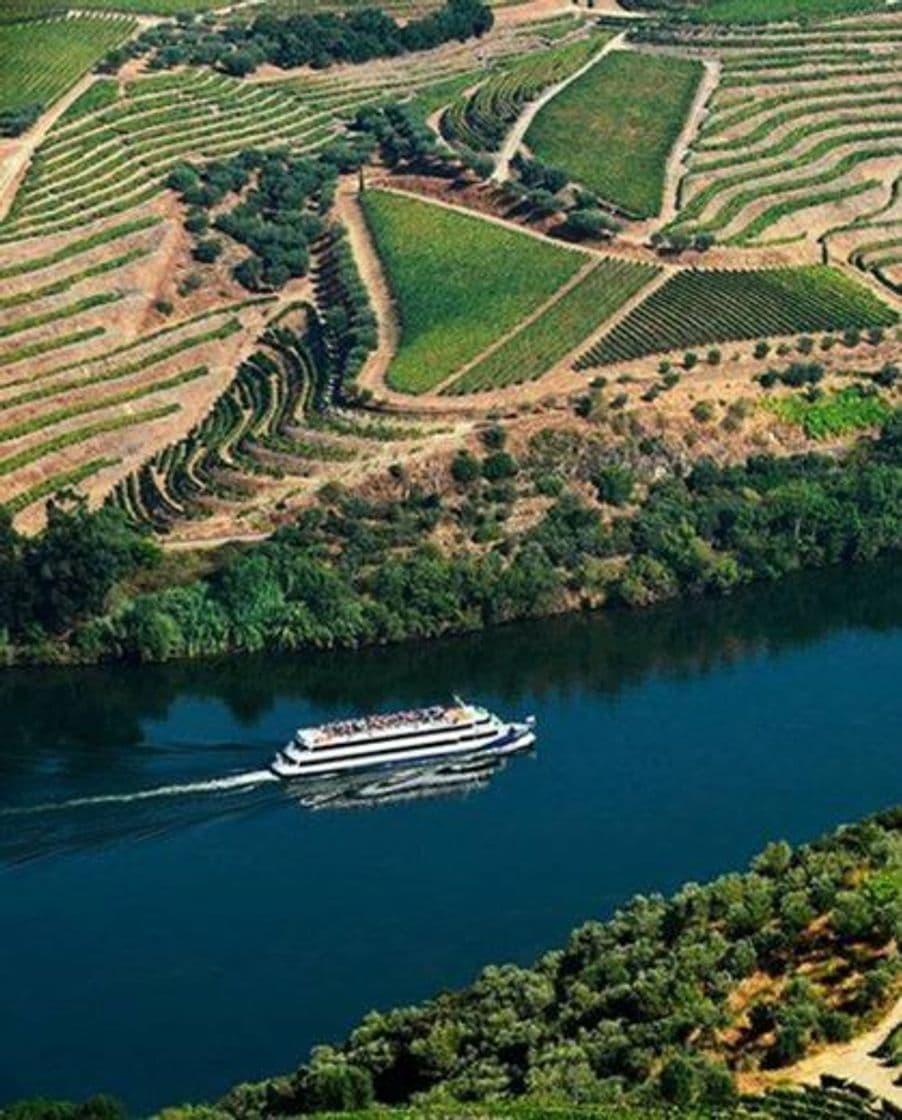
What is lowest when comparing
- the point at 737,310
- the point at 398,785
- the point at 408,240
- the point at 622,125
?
the point at 398,785

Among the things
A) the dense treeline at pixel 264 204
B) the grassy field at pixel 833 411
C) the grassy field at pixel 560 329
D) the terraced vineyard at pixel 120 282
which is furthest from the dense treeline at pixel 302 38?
the grassy field at pixel 833 411

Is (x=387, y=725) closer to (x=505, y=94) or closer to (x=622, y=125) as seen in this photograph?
(x=622, y=125)

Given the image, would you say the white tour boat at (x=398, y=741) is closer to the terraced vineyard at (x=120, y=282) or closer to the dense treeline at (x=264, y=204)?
the terraced vineyard at (x=120, y=282)

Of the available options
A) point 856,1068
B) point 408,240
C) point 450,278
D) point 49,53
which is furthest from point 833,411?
point 856,1068

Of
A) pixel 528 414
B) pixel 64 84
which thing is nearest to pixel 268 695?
pixel 528 414

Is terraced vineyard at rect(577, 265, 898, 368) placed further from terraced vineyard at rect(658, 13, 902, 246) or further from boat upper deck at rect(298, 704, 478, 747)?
boat upper deck at rect(298, 704, 478, 747)

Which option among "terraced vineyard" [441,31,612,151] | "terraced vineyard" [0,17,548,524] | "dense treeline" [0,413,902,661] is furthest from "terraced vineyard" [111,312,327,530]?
"terraced vineyard" [441,31,612,151]
